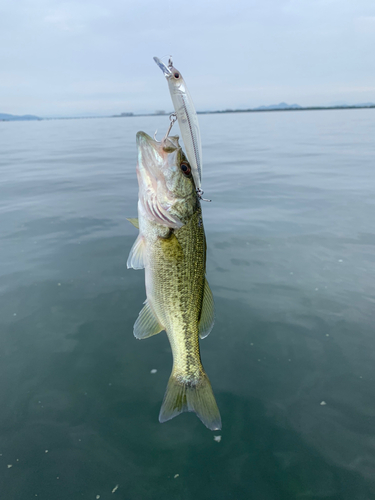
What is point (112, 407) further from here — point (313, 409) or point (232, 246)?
point (232, 246)

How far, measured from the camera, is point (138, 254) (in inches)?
129

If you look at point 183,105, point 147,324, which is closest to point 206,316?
point 147,324

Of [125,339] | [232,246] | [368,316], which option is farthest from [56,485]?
[232,246]

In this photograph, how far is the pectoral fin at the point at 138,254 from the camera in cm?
323

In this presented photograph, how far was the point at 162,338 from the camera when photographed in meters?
5.56

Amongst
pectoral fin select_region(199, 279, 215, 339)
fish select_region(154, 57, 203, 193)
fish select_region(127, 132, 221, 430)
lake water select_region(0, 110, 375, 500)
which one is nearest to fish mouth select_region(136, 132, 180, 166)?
fish select_region(127, 132, 221, 430)

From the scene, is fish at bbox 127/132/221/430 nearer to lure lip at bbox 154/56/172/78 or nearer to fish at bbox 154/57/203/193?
fish at bbox 154/57/203/193

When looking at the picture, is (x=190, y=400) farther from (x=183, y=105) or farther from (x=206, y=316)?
(x=183, y=105)

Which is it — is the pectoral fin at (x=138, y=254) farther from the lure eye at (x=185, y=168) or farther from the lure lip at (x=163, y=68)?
the lure lip at (x=163, y=68)

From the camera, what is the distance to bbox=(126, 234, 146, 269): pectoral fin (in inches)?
127

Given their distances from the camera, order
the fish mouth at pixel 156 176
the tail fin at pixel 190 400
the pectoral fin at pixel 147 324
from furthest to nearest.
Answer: the pectoral fin at pixel 147 324
the tail fin at pixel 190 400
the fish mouth at pixel 156 176

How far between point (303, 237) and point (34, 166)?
18.4 metres

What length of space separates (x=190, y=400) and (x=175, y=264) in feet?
4.55

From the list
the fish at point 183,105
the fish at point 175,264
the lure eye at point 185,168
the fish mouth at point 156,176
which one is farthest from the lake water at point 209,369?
the fish at point 183,105
